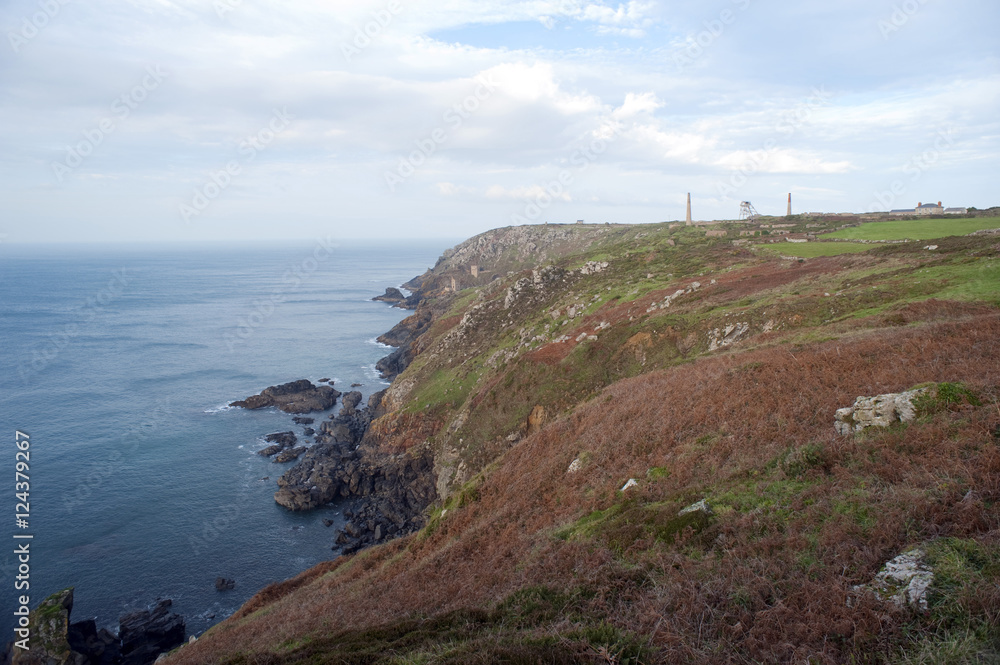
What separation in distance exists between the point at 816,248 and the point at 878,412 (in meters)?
48.0

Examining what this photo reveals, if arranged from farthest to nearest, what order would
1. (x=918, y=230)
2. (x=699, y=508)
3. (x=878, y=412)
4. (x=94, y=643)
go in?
(x=918, y=230) → (x=94, y=643) → (x=878, y=412) → (x=699, y=508)

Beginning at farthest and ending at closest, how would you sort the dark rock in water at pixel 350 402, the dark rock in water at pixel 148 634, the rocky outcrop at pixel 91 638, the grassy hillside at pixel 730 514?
the dark rock in water at pixel 350 402
the dark rock in water at pixel 148 634
the rocky outcrop at pixel 91 638
the grassy hillside at pixel 730 514

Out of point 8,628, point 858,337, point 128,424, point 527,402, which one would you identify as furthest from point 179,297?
point 858,337

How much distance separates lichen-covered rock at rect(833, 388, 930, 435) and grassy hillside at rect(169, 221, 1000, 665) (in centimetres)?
32

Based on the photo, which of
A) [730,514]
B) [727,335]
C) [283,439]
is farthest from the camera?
[283,439]

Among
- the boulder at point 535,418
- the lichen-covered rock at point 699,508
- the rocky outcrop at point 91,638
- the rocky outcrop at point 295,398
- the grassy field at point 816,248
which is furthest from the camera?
the rocky outcrop at point 295,398

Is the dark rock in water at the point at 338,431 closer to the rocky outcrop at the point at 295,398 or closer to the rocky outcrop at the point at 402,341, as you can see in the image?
the rocky outcrop at the point at 295,398

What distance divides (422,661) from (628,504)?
7928mm

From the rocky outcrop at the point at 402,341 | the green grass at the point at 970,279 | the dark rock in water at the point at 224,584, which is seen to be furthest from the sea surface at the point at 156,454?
the green grass at the point at 970,279

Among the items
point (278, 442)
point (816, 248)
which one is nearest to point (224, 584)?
point (278, 442)

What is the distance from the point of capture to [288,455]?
4909cm

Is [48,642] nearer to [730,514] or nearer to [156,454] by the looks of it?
[156,454]

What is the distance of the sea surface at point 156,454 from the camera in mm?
32719

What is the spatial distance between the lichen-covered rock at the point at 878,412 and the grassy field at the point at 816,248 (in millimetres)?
39477
